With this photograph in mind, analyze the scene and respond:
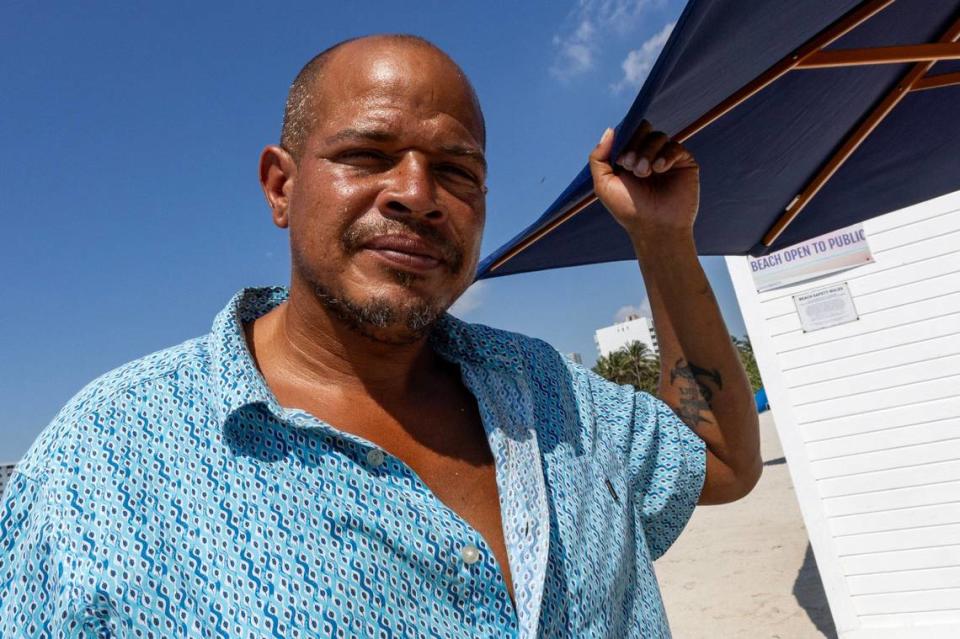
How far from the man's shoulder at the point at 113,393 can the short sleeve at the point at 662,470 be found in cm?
112

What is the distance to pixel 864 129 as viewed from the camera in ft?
7.77

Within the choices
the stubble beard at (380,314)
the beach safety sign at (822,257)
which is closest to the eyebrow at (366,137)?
the stubble beard at (380,314)

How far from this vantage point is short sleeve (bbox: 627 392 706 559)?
175 cm

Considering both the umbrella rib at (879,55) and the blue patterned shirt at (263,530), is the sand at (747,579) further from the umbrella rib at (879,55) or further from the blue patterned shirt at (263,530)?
the blue patterned shirt at (263,530)

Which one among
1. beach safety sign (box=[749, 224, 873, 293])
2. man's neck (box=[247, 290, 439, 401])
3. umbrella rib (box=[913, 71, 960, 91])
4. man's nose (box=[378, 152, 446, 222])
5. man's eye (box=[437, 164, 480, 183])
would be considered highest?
beach safety sign (box=[749, 224, 873, 293])

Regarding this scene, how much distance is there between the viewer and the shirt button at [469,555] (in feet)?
3.95

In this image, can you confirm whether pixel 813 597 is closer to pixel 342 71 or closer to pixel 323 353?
pixel 323 353

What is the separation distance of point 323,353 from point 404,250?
0.32m

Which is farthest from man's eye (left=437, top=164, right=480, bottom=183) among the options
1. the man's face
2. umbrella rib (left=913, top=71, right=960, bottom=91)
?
umbrella rib (left=913, top=71, right=960, bottom=91)

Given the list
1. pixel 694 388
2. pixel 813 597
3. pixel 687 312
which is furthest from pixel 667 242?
pixel 813 597

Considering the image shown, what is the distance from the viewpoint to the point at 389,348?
155cm

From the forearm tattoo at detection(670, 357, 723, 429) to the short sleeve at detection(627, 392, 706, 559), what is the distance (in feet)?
0.18

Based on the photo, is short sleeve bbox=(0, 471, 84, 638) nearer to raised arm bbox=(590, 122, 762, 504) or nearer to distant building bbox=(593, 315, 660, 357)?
raised arm bbox=(590, 122, 762, 504)

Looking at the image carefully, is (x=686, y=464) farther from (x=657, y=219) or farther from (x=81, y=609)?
(x=81, y=609)
